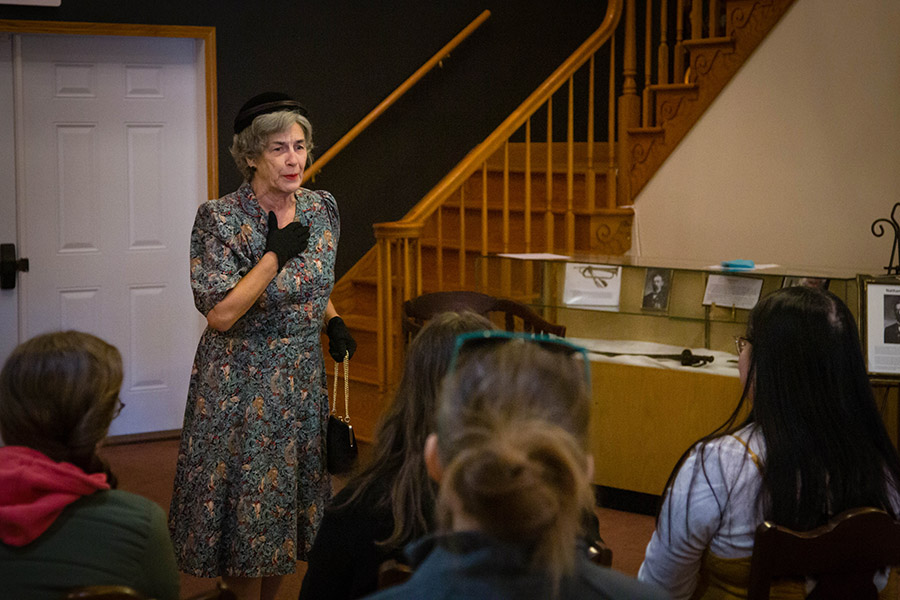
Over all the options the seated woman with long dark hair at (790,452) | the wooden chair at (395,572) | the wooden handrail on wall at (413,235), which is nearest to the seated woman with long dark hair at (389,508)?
the wooden chair at (395,572)

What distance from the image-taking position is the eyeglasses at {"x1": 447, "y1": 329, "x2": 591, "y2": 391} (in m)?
1.17

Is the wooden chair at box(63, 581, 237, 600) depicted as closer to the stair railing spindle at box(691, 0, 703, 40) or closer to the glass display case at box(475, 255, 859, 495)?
the glass display case at box(475, 255, 859, 495)

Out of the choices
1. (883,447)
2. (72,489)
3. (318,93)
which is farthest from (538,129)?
(72,489)

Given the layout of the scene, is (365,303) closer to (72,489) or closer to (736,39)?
(736,39)

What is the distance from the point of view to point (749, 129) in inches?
195

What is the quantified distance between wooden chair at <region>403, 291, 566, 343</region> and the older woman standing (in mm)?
1296

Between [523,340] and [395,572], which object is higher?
[523,340]

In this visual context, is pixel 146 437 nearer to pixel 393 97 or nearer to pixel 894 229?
pixel 393 97

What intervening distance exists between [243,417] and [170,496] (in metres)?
2.02

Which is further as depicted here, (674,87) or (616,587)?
(674,87)

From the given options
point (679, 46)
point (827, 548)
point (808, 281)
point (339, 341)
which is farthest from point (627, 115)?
point (827, 548)

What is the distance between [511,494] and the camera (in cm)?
96

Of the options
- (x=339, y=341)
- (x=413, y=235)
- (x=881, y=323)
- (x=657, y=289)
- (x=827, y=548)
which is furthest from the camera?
(x=413, y=235)

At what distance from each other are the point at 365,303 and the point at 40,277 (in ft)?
6.23
